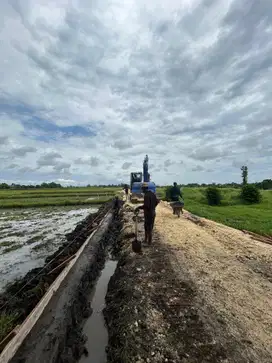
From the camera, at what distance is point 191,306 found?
233 inches

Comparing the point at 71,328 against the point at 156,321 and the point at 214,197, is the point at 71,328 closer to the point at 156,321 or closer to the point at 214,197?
the point at 156,321

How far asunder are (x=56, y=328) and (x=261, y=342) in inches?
147

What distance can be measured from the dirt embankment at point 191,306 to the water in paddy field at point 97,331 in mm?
254

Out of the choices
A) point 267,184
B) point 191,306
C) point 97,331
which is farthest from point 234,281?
point 267,184

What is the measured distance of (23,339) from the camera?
→ 4934 millimetres

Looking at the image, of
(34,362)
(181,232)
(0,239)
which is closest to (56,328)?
(34,362)

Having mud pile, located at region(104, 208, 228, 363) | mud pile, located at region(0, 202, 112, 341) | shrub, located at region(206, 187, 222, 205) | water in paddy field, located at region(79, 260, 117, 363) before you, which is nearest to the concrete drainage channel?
water in paddy field, located at region(79, 260, 117, 363)

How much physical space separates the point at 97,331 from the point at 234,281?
3698 mm

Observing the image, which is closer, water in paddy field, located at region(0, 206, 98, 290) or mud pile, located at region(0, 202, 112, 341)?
mud pile, located at region(0, 202, 112, 341)

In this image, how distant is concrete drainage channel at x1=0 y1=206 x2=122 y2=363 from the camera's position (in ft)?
15.3

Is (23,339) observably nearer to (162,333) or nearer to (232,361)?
(162,333)

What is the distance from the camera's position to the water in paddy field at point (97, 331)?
525 cm

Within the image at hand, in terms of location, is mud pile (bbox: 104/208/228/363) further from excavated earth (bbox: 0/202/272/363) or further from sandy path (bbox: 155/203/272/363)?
sandy path (bbox: 155/203/272/363)

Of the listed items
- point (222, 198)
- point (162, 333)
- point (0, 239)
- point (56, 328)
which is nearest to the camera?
point (162, 333)
